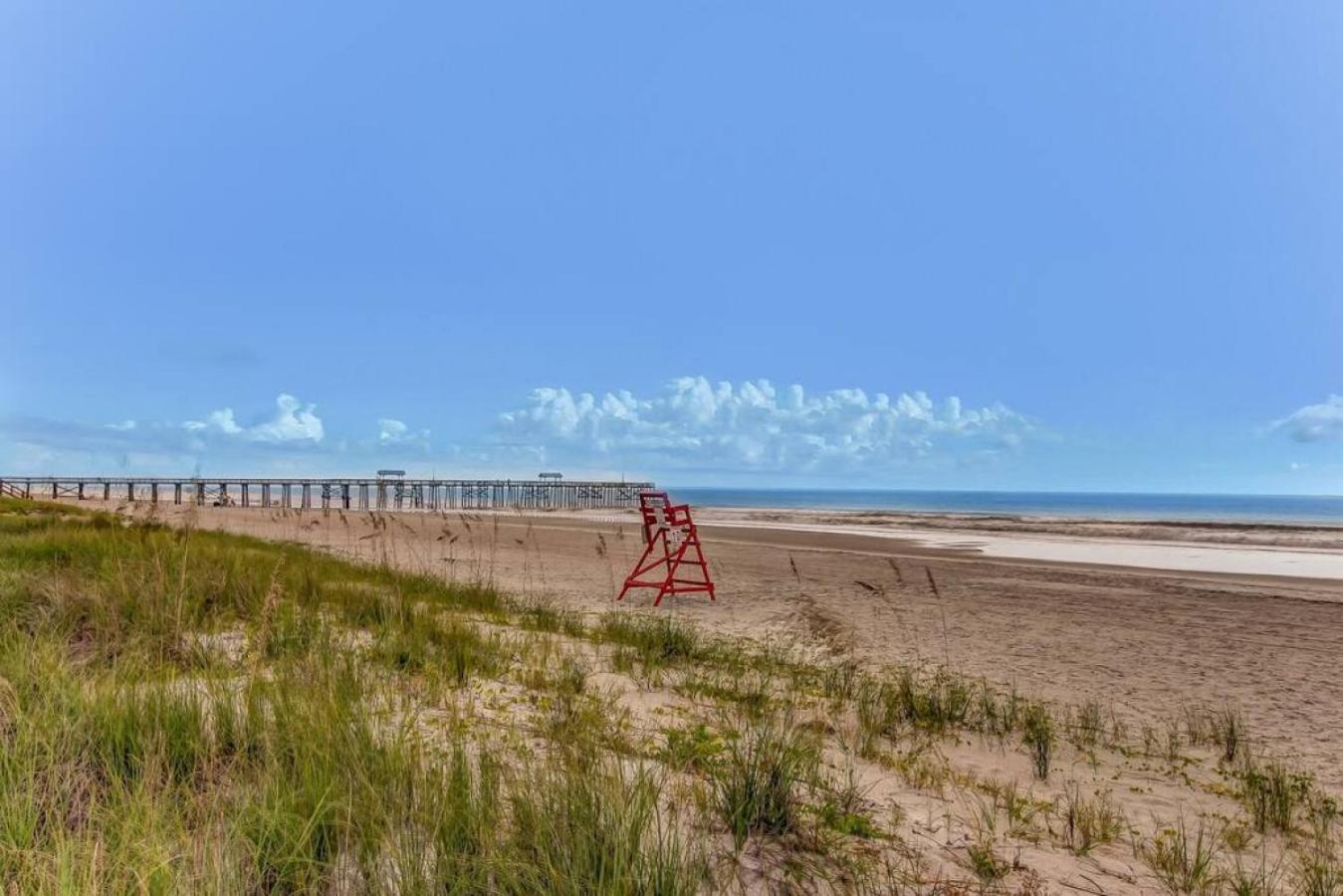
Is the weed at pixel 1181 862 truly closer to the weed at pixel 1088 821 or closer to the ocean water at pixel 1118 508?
the weed at pixel 1088 821

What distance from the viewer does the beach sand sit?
23.2 ft

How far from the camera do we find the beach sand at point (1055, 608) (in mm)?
7082

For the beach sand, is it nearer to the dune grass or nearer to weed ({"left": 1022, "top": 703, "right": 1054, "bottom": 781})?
weed ({"left": 1022, "top": 703, "right": 1054, "bottom": 781})

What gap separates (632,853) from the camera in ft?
7.52

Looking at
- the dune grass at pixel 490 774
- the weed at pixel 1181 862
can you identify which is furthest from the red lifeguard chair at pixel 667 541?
the weed at pixel 1181 862

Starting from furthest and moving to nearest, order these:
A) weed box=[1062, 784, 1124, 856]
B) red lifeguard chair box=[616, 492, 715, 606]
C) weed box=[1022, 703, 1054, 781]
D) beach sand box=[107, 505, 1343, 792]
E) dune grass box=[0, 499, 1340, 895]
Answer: red lifeguard chair box=[616, 492, 715, 606]
beach sand box=[107, 505, 1343, 792]
weed box=[1022, 703, 1054, 781]
weed box=[1062, 784, 1124, 856]
dune grass box=[0, 499, 1340, 895]

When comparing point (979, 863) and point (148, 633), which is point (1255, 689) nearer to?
point (979, 863)

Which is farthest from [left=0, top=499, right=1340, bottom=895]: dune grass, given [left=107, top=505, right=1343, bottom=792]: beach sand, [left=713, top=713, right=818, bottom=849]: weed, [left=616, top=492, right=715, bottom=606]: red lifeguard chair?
[left=616, top=492, right=715, bottom=606]: red lifeguard chair

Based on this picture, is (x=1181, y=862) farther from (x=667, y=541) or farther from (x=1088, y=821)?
(x=667, y=541)

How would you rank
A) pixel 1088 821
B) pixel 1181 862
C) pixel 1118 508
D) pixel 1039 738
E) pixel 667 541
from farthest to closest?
1. pixel 1118 508
2. pixel 667 541
3. pixel 1039 738
4. pixel 1088 821
5. pixel 1181 862

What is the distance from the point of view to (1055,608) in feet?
38.1

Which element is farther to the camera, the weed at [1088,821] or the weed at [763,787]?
the weed at [1088,821]

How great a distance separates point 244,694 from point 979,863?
12.6 ft

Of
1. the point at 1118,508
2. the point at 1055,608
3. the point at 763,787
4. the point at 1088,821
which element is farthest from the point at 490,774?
the point at 1118,508
